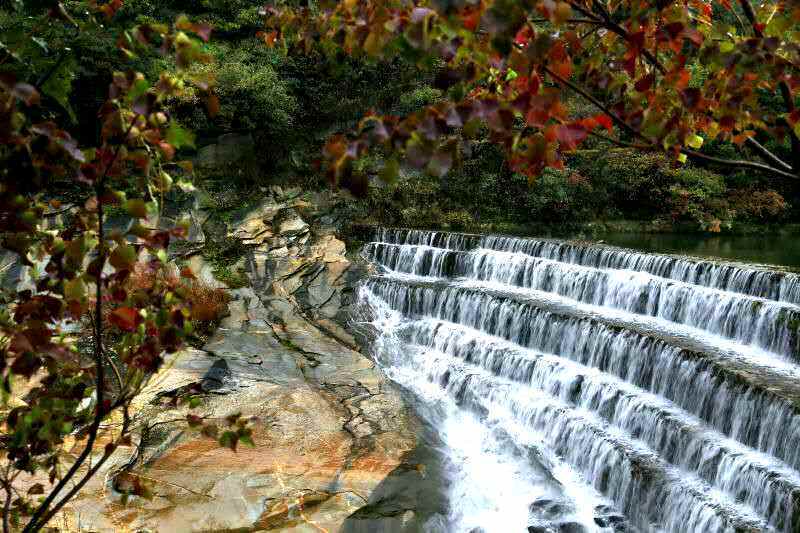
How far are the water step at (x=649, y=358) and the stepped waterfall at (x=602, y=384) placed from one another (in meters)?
0.02

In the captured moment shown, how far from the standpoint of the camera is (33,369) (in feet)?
5.33

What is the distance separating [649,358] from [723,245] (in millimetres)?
9547

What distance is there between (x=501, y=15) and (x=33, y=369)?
148cm

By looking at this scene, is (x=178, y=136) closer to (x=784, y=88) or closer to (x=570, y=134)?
(x=570, y=134)

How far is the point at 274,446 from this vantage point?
705 cm

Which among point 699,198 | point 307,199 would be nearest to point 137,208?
point 307,199

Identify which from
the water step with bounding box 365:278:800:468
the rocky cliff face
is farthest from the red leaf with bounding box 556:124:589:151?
the water step with bounding box 365:278:800:468

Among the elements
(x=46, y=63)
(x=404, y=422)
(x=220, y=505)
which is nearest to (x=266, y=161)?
(x=404, y=422)

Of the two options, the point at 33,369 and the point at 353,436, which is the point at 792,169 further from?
the point at 353,436

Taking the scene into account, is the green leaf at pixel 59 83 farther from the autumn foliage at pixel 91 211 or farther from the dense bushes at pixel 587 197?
the dense bushes at pixel 587 197

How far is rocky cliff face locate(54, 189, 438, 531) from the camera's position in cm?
574

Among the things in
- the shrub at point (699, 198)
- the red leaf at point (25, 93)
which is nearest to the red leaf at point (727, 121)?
the red leaf at point (25, 93)

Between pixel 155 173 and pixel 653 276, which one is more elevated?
pixel 155 173

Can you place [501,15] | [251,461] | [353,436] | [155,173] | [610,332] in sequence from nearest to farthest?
[501,15] < [155,173] < [251,461] < [353,436] < [610,332]
